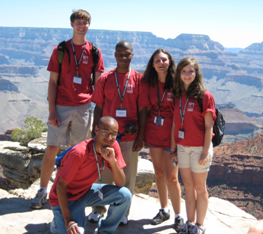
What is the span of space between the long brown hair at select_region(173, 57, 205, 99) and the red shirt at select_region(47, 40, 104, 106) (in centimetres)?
143

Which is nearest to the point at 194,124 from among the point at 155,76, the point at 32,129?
the point at 155,76

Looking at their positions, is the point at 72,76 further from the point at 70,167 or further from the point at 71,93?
the point at 70,167

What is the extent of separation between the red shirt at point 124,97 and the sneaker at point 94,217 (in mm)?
1191

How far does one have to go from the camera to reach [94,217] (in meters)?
4.25

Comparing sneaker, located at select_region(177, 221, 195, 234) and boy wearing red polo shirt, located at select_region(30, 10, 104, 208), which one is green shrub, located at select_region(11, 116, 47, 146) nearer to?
boy wearing red polo shirt, located at select_region(30, 10, 104, 208)

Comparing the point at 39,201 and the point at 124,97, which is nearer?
the point at 124,97

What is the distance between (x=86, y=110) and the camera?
464 centimetres

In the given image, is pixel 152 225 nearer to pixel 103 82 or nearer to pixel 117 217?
pixel 117 217

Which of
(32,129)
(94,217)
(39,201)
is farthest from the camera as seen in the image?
(32,129)

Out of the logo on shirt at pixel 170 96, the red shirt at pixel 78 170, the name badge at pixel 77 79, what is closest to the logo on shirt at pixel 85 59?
the name badge at pixel 77 79

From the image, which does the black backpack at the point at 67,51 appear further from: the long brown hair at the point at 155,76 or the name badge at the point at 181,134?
the name badge at the point at 181,134

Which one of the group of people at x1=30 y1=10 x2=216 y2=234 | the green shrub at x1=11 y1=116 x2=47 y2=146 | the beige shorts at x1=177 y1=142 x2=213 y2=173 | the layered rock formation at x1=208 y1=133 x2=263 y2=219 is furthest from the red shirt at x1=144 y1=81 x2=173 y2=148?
the layered rock formation at x1=208 y1=133 x2=263 y2=219

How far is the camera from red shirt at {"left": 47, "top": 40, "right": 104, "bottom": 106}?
4.42 m

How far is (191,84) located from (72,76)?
1797 millimetres
